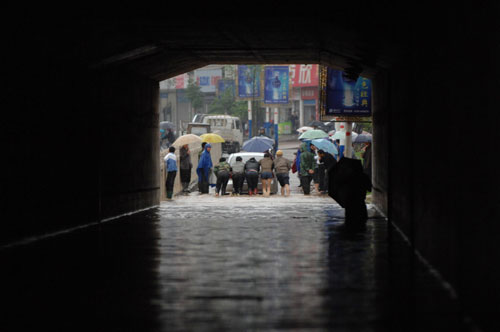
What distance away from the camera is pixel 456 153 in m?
8.90

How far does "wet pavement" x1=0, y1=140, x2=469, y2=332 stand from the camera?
760cm

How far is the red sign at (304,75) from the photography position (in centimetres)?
7919

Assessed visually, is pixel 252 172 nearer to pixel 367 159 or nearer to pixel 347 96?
pixel 367 159

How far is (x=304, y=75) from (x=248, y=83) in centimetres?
1325

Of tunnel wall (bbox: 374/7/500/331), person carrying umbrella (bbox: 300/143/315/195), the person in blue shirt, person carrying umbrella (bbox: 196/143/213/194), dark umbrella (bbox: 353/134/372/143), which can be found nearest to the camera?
→ tunnel wall (bbox: 374/7/500/331)

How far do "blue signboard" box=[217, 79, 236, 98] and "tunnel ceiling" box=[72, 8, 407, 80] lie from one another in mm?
58889

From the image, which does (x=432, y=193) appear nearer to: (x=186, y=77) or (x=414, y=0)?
(x=414, y=0)

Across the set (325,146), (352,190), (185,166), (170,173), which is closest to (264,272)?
(352,190)

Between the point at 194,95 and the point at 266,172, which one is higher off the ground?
the point at 194,95

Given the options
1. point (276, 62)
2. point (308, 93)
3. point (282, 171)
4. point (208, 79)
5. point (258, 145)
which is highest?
point (208, 79)

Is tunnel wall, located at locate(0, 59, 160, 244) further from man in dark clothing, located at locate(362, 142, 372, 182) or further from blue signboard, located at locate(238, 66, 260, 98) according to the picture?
blue signboard, located at locate(238, 66, 260, 98)

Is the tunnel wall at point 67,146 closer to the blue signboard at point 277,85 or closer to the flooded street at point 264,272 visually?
the flooded street at point 264,272

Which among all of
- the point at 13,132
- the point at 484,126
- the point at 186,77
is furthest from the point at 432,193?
the point at 186,77

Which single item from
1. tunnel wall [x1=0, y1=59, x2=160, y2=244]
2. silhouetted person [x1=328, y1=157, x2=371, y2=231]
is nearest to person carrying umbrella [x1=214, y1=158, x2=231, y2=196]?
tunnel wall [x1=0, y1=59, x2=160, y2=244]
